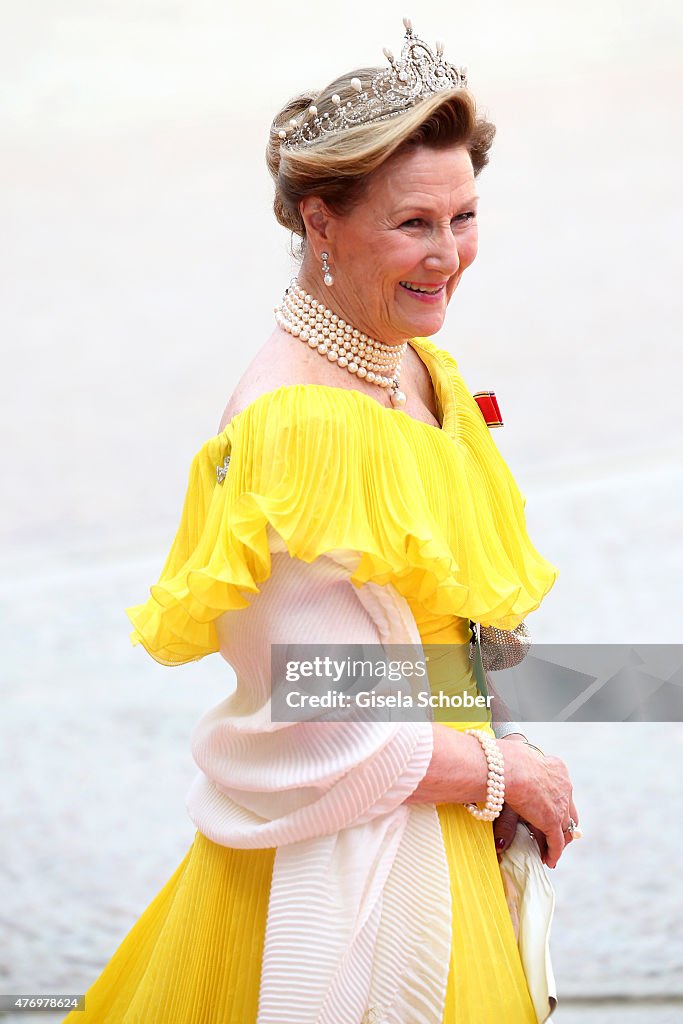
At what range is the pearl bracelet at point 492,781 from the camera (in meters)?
1.30

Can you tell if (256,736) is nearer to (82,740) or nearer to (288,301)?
(288,301)

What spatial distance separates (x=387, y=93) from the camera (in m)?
1.29

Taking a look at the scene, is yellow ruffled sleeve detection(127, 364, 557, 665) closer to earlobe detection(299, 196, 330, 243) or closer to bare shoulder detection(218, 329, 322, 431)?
bare shoulder detection(218, 329, 322, 431)

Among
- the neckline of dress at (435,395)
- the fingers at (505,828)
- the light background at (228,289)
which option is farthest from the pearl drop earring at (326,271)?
the light background at (228,289)

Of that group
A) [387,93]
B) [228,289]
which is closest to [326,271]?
[387,93]

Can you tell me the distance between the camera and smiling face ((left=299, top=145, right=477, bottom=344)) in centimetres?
127

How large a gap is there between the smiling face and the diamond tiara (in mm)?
54

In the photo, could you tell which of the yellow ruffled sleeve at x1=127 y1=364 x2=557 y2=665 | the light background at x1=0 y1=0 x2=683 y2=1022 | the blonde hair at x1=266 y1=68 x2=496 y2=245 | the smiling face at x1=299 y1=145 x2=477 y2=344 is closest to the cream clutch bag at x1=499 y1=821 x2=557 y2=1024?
the yellow ruffled sleeve at x1=127 y1=364 x2=557 y2=665

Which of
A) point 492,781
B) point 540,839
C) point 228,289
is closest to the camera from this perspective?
point 492,781

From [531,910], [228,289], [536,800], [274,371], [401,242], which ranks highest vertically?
[228,289]

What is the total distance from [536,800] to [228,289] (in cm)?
379

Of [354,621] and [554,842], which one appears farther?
[554,842]

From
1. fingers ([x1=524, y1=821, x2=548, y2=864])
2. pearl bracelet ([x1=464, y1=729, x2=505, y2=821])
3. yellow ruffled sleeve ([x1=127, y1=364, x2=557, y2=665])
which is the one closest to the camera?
yellow ruffled sleeve ([x1=127, y1=364, x2=557, y2=665])

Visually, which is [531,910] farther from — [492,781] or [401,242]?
[401,242]
